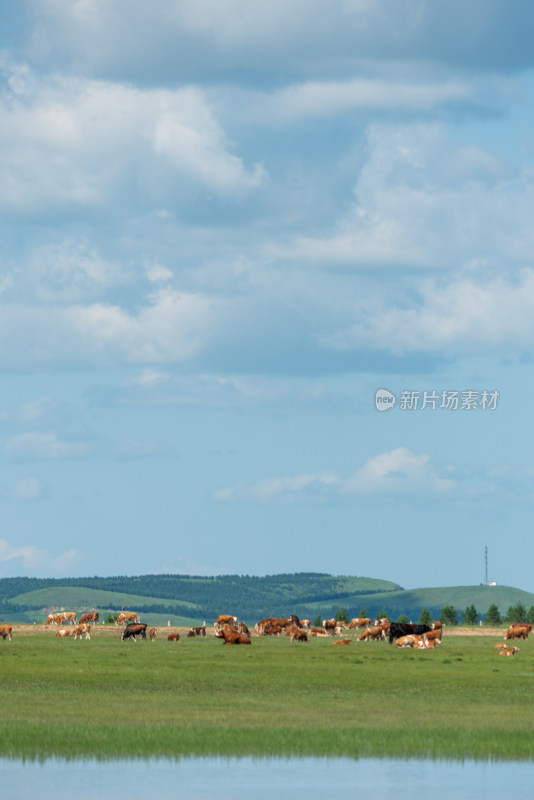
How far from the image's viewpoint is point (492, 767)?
101 ft

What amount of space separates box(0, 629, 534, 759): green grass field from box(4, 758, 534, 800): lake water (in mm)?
1286

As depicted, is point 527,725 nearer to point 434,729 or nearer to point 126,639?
point 434,729

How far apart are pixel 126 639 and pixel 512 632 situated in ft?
95.5

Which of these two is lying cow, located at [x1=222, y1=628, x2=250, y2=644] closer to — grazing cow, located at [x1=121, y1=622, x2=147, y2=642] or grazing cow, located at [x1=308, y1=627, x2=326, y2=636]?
grazing cow, located at [x1=121, y1=622, x2=147, y2=642]

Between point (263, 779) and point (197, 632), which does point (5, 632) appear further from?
point (263, 779)

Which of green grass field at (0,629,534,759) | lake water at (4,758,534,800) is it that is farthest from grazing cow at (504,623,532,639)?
lake water at (4,758,534,800)

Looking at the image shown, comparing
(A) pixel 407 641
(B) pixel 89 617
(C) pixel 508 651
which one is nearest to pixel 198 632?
(B) pixel 89 617

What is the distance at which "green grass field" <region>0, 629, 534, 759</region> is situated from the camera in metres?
33.3

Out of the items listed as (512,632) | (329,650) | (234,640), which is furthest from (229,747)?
(512,632)

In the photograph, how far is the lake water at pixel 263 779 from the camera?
26750mm

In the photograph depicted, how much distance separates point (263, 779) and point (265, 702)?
1433cm

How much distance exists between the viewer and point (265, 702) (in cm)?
4303

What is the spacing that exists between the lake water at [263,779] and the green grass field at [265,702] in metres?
1.29

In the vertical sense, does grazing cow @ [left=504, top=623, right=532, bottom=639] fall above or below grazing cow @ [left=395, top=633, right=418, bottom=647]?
above
